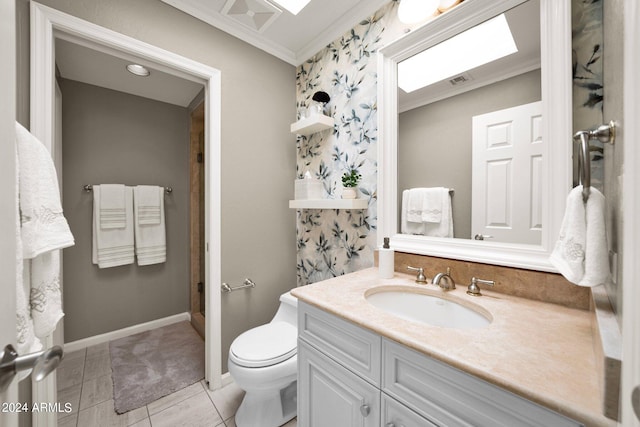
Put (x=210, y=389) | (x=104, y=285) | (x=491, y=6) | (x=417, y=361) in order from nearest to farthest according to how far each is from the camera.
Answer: (x=417, y=361) → (x=491, y=6) → (x=210, y=389) → (x=104, y=285)

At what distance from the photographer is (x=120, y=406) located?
1.46 m

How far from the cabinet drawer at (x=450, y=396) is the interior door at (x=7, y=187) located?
79 cm

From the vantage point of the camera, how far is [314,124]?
165 centimetres

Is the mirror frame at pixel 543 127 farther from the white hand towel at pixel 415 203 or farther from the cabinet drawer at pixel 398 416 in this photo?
the cabinet drawer at pixel 398 416

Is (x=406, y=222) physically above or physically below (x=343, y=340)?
above

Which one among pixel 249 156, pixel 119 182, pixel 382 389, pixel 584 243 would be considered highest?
pixel 249 156

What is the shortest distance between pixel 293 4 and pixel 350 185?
1090 millimetres

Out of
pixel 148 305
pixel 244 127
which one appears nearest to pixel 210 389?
pixel 148 305

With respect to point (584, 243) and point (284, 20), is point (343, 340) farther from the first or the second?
point (284, 20)

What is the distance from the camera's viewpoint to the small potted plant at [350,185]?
1.51 metres

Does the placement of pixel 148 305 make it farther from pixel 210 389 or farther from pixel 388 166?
pixel 388 166

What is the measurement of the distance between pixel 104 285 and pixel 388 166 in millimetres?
2612

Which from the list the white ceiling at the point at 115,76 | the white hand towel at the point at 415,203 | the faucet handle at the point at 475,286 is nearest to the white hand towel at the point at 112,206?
the white ceiling at the point at 115,76

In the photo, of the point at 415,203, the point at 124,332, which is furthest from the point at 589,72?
the point at 124,332
